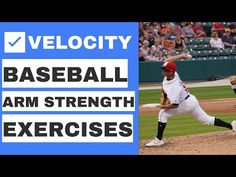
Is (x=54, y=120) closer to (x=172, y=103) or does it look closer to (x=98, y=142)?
(x=98, y=142)

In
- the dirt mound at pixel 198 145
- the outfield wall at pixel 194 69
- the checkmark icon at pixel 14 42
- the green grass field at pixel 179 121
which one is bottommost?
the dirt mound at pixel 198 145

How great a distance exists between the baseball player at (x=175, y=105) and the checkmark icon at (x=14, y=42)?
7.06ft

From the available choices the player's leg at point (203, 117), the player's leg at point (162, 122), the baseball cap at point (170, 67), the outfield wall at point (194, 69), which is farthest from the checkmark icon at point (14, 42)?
the player's leg at point (203, 117)

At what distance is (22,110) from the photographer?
462 inches

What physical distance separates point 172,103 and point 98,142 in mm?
1244

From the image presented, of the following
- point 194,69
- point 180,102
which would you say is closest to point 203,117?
point 180,102

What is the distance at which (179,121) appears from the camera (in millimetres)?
12367

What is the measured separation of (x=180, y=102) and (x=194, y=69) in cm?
128

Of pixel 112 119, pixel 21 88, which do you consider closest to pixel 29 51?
pixel 21 88

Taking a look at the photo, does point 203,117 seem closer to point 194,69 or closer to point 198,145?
point 198,145

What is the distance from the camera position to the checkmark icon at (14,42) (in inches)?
461

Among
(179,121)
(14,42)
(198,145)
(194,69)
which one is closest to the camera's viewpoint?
(14,42)

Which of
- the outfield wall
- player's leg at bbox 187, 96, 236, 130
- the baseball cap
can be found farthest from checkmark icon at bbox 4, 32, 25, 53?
player's leg at bbox 187, 96, 236, 130

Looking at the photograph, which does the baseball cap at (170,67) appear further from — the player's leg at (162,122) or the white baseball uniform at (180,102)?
the player's leg at (162,122)
